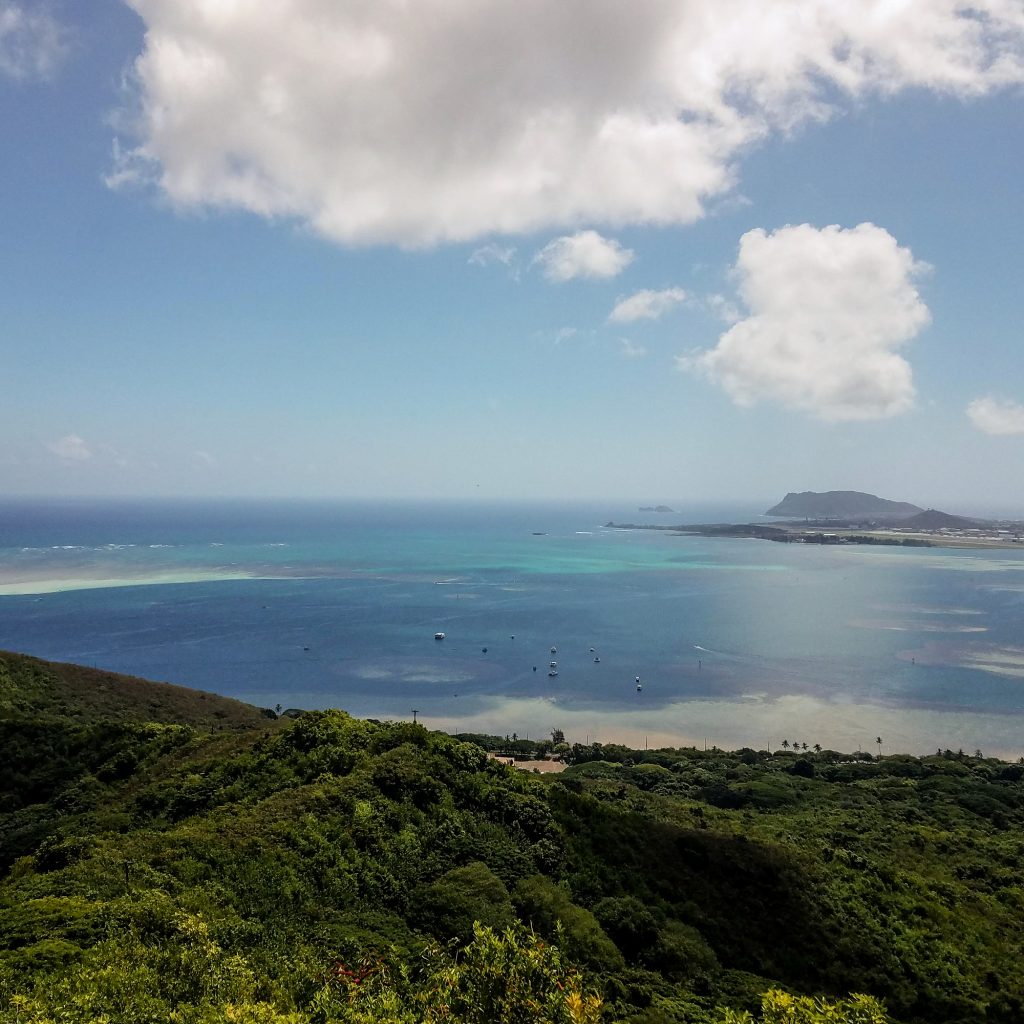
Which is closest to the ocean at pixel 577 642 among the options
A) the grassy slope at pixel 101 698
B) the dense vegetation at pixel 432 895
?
the grassy slope at pixel 101 698

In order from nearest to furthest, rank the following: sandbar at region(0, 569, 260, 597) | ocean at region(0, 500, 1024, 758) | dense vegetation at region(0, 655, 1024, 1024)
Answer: dense vegetation at region(0, 655, 1024, 1024) < ocean at region(0, 500, 1024, 758) < sandbar at region(0, 569, 260, 597)

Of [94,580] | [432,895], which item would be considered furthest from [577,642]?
[94,580]

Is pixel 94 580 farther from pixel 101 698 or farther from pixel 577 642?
pixel 577 642

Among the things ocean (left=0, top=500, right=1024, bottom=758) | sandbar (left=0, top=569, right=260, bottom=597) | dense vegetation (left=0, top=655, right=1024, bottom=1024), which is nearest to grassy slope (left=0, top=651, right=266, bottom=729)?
dense vegetation (left=0, top=655, right=1024, bottom=1024)

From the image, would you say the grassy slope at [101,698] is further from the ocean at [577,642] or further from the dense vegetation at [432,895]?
the ocean at [577,642]

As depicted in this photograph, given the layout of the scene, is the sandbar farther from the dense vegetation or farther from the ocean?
the dense vegetation

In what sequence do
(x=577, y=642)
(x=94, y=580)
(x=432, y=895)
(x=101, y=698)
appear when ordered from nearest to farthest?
(x=432, y=895), (x=101, y=698), (x=577, y=642), (x=94, y=580)
